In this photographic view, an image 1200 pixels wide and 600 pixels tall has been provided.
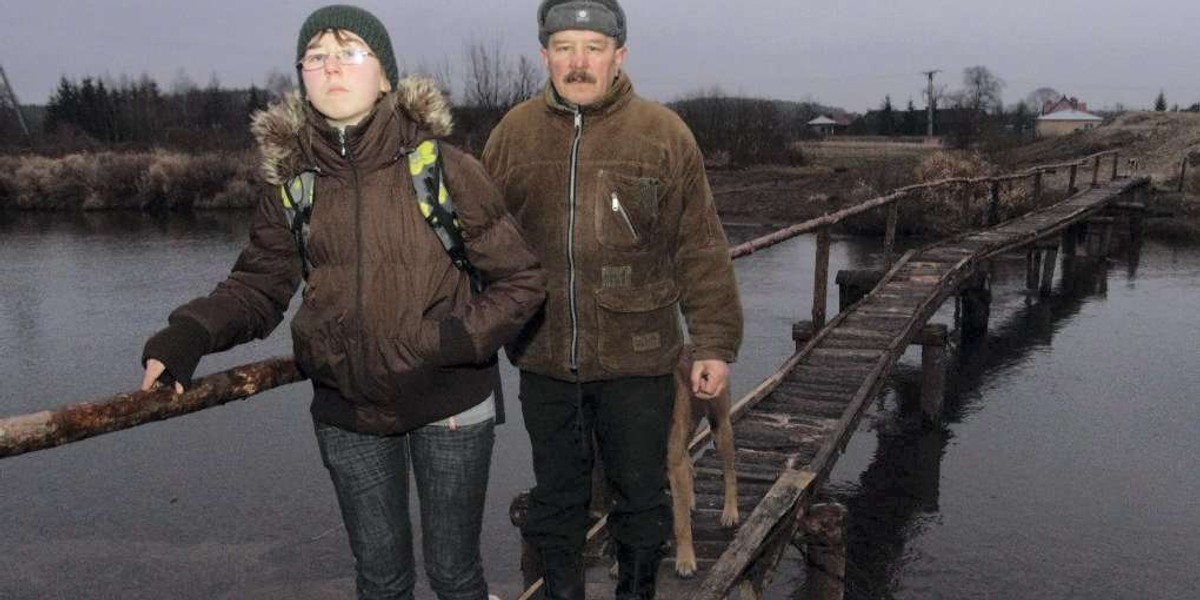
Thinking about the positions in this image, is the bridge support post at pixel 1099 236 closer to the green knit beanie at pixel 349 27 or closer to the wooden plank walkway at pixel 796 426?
the wooden plank walkway at pixel 796 426

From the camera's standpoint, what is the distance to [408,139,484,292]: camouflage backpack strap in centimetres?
228

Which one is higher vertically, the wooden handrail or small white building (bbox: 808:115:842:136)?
small white building (bbox: 808:115:842:136)

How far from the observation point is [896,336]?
7398 millimetres

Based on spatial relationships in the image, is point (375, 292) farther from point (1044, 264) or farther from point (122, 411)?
point (1044, 264)

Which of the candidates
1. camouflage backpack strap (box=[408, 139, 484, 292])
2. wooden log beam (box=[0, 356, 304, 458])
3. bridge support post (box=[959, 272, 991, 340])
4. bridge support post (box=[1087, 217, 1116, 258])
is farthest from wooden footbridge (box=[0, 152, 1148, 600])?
Result: bridge support post (box=[1087, 217, 1116, 258])

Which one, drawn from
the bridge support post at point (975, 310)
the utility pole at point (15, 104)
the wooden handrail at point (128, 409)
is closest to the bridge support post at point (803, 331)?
the wooden handrail at point (128, 409)

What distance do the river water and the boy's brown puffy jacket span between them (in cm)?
399

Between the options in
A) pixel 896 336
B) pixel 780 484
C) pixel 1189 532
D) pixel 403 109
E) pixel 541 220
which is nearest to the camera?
pixel 403 109

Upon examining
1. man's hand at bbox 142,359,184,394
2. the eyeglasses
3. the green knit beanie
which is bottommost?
man's hand at bbox 142,359,184,394

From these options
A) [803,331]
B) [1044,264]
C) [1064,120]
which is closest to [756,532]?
[803,331]

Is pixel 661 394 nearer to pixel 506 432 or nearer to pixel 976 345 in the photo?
pixel 506 432

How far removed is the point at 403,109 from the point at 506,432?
691 centimetres

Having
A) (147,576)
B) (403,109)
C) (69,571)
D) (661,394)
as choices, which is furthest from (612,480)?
(69,571)

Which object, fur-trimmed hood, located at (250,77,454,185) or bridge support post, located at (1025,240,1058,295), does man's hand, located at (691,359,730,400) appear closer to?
fur-trimmed hood, located at (250,77,454,185)
